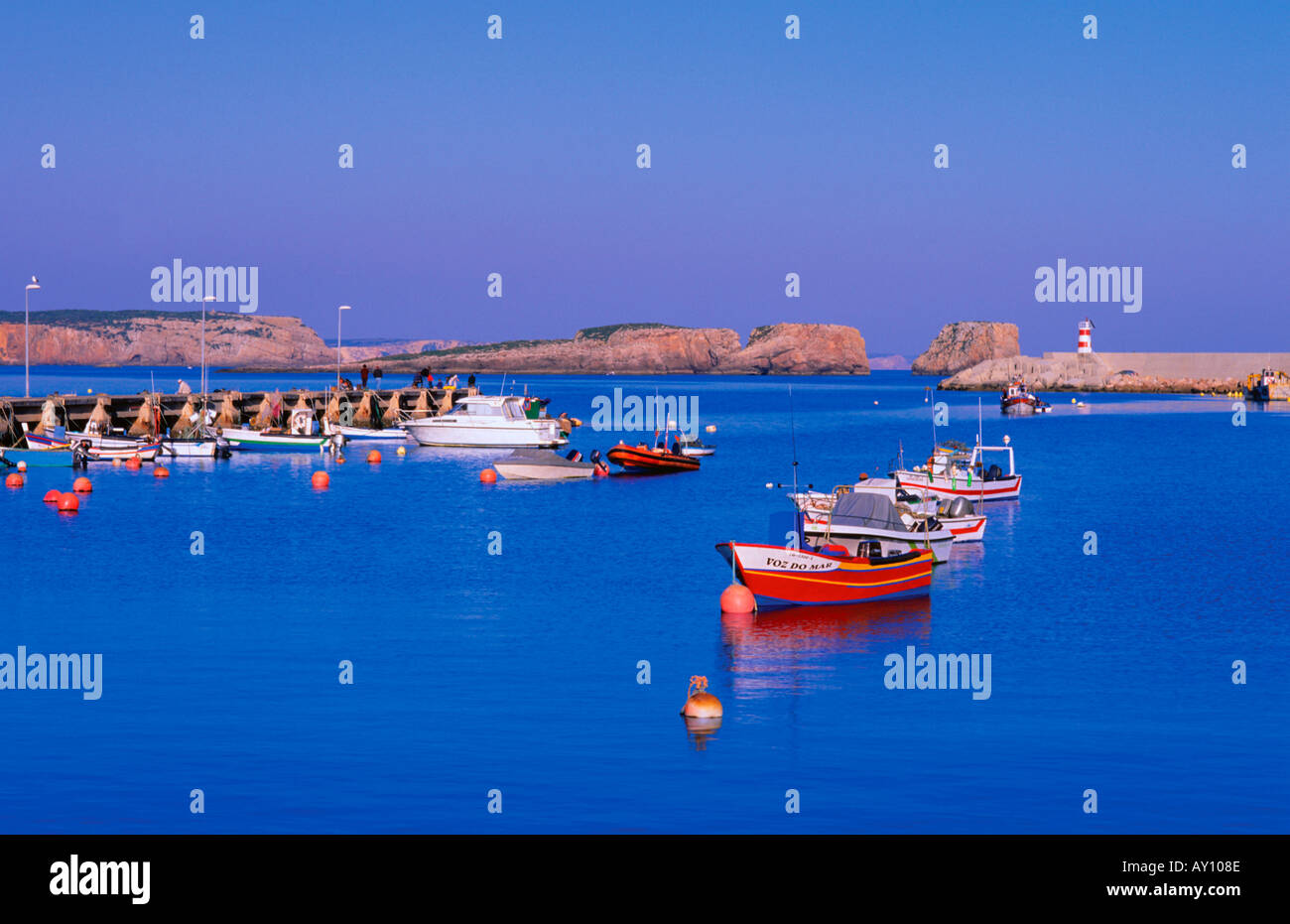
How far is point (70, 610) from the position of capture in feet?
115

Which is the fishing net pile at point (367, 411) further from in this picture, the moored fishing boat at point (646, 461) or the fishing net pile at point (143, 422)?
the moored fishing boat at point (646, 461)

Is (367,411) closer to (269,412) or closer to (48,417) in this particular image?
(269,412)

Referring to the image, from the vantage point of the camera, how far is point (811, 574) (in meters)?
33.8

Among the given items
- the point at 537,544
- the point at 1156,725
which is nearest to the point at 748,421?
the point at 537,544

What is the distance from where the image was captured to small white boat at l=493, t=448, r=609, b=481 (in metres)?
78.1

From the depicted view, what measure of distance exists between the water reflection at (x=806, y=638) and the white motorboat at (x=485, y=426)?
204 ft

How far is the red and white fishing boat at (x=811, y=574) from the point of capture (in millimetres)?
33500

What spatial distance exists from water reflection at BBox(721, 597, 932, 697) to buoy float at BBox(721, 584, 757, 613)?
248 millimetres

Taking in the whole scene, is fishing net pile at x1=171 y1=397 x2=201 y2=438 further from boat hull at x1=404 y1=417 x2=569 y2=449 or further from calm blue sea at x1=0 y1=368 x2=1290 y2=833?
calm blue sea at x1=0 y1=368 x2=1290 y2=833

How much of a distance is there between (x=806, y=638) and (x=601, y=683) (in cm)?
634

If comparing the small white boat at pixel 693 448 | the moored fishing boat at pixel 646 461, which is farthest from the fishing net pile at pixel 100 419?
the small white boat at pixel 693 448

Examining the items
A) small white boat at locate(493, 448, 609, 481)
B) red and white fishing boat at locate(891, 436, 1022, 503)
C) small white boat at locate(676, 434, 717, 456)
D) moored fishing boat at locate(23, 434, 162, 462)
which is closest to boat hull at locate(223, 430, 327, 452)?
moored fishing boat at locate(23, 434, 162, 462)
